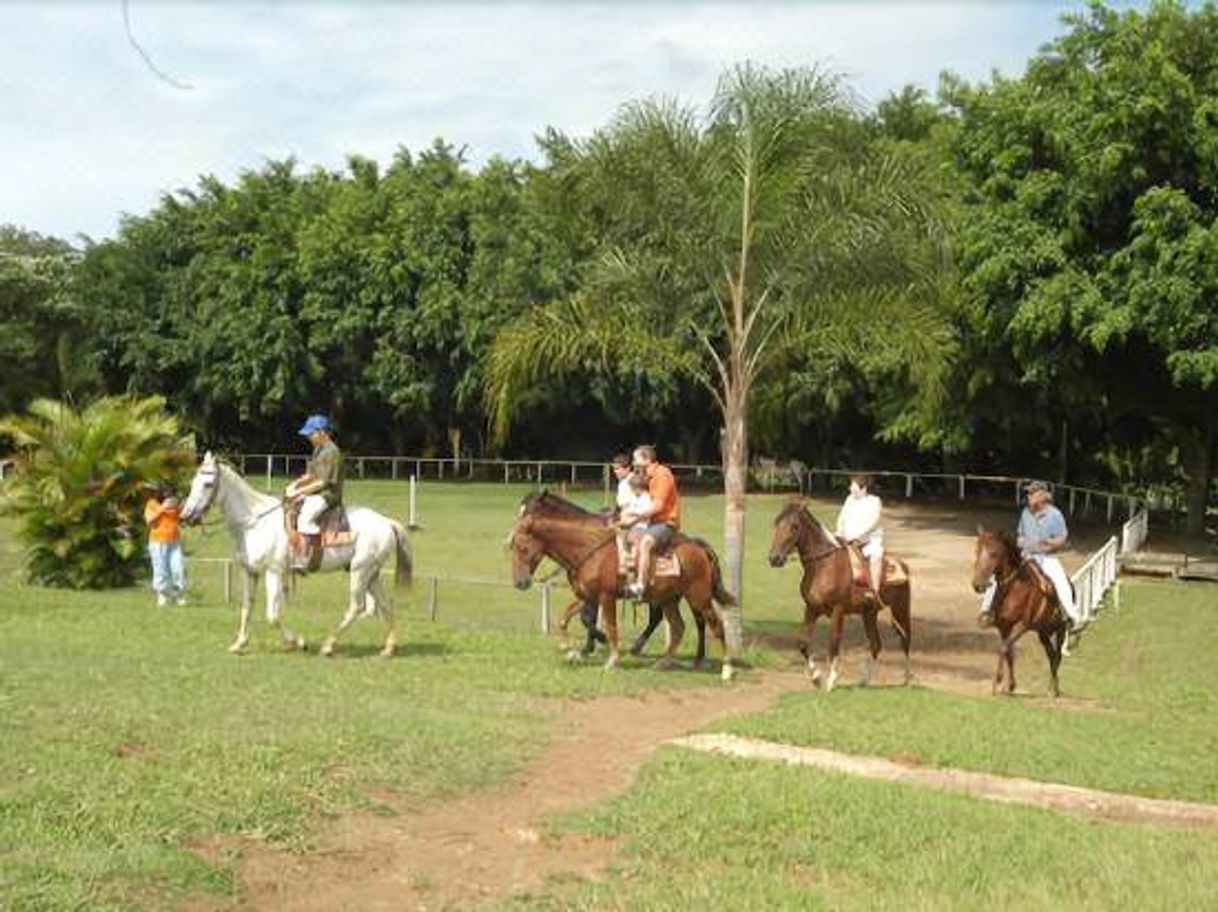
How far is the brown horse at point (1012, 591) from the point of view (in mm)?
15375

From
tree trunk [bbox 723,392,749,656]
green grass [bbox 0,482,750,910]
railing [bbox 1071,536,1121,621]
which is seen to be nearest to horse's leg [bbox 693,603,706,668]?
green grass [bbox 0,482,750,910]

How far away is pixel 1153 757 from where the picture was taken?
11.3m

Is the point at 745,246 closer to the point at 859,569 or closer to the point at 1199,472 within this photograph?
the point at 859,569

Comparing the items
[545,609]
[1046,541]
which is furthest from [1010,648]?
[545,609]

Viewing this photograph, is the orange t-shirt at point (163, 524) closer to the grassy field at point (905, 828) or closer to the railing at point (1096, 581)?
the grassy field at point (905, 828)

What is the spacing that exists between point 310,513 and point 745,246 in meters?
6.54

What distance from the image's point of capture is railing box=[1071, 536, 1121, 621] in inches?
861

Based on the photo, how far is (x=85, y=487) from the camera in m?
21.2

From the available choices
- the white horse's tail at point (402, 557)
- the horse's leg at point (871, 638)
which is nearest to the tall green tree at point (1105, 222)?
the horse's leg at point (871, 638)

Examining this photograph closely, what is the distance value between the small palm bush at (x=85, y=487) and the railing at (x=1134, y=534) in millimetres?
19321

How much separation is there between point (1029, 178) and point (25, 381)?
39.5m

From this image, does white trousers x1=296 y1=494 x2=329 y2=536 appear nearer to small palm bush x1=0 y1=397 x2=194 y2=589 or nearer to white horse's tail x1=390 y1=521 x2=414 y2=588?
white horse's tail x1=390 y1=521 x2=414 y2=588

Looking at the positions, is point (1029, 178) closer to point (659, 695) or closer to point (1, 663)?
point (659, 695)

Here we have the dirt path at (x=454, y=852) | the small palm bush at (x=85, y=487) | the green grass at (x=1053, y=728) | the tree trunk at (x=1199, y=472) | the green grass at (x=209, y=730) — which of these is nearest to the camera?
the green grass at (x=209, y=730)
